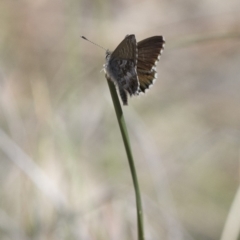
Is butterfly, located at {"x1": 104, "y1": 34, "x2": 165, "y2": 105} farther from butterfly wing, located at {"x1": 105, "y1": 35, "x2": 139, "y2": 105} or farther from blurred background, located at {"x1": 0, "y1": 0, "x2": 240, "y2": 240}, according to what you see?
blurred background, located at {"x1": 0, "y1": 0, "x2": 240, "y2": 240}

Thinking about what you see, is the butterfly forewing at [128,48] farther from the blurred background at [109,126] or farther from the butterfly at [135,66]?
the blurred background at [109,126]

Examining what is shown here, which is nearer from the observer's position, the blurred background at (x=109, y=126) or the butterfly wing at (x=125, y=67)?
the butterfly wing at (x=125, y=67)

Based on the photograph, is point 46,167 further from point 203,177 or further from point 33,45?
point 33,45

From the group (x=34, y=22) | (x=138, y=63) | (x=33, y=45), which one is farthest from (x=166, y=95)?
(x=138, y=63)

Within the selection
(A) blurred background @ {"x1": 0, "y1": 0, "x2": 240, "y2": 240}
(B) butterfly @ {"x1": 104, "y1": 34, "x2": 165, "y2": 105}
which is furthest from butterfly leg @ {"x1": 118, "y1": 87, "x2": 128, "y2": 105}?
(A) blurred background @ {"x1": 0, "y1": 0, "x2": 240, "y2": 240}

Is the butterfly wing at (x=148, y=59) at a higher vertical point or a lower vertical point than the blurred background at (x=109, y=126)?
lower

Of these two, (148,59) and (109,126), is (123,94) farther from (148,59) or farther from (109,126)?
(109,126)

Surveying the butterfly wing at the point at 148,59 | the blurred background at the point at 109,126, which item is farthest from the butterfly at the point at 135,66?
the blurred background at the point at 109,126
